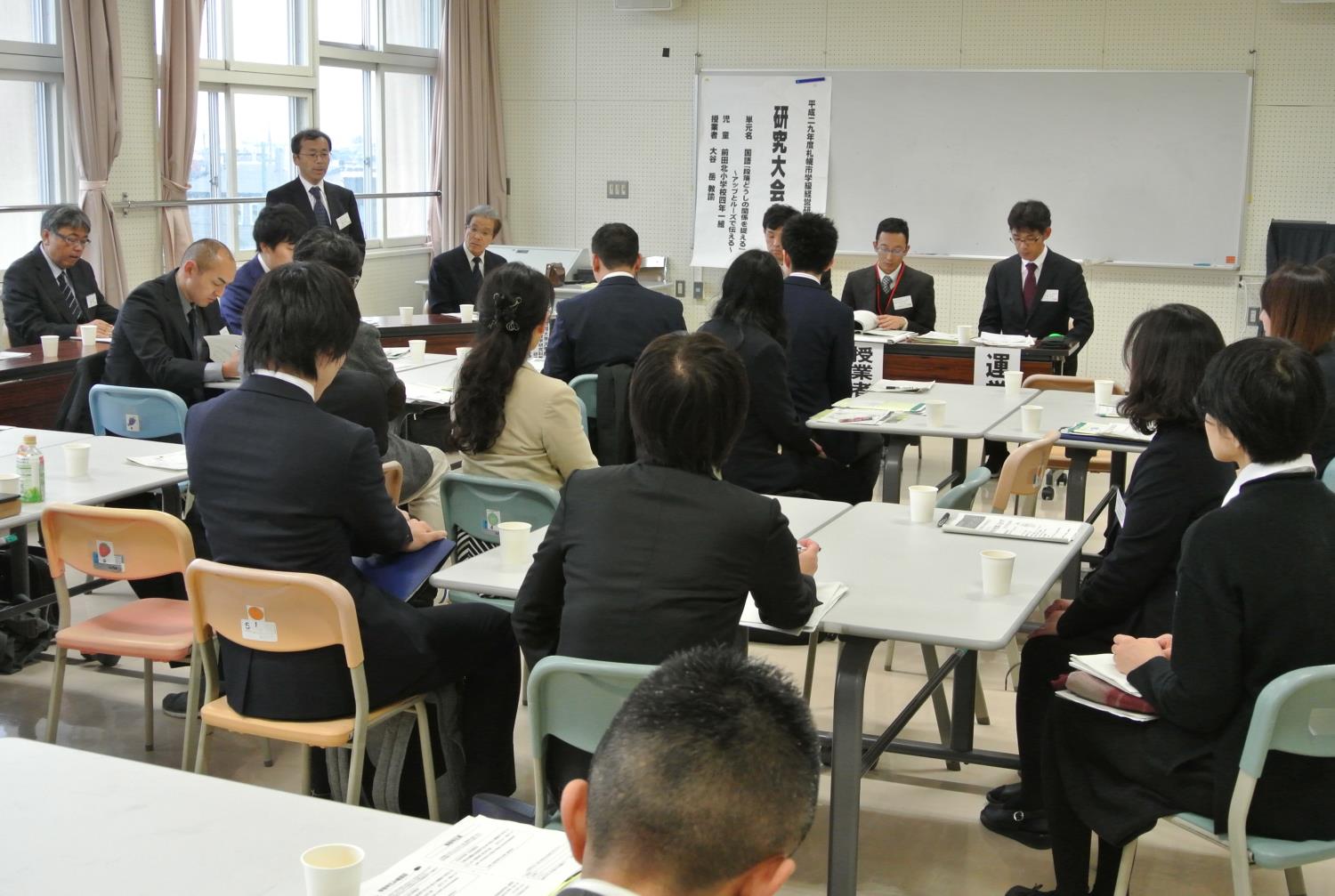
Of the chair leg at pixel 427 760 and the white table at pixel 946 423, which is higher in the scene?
the white table at pixel 946 423

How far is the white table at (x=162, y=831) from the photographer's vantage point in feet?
5.05

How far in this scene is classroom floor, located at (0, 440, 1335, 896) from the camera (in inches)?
119

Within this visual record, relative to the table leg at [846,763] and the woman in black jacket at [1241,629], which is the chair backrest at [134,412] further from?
the woman in black jacket at [1241,629]

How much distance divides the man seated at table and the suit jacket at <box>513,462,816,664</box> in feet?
3.65

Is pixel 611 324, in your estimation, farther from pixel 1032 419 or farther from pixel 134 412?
pixel 134 412

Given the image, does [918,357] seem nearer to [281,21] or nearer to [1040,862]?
[1040,862]

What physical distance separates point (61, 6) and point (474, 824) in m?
6.48

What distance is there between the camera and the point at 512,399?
12.3 ft

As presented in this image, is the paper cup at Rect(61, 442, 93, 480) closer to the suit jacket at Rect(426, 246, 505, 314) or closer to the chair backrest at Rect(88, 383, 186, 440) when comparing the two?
the chair backrest at Rect(88, 383, 186, 440)

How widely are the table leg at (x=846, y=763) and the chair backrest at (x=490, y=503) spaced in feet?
3.33

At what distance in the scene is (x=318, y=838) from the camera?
5.37ft

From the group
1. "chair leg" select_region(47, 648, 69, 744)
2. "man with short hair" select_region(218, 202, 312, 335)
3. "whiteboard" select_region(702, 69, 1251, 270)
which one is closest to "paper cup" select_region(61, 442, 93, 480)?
"chair leg" select_region(47, 648, 69, 744)

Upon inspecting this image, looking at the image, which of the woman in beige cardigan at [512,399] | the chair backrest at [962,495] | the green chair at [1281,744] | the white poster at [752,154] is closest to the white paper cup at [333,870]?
the green chair at [1281,744]

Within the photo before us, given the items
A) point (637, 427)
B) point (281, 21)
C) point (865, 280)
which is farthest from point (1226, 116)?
point (637, 427)
